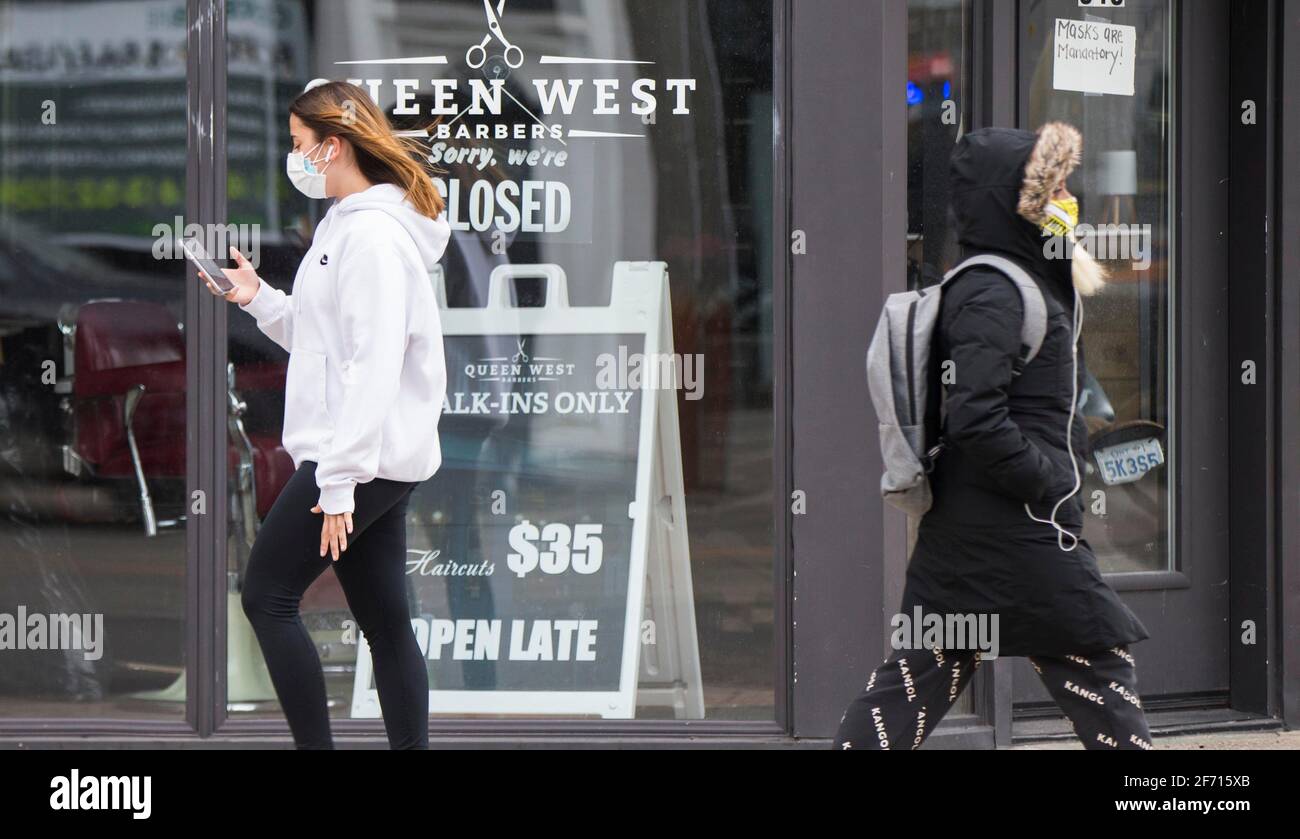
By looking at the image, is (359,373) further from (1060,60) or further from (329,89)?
(1060,60)

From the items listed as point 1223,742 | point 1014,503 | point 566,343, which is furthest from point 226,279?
point 1223,742

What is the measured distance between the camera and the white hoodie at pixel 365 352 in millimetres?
3322

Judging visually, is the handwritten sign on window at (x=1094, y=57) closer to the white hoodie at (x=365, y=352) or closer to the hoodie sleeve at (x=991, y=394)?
the hoodie sleeve at (x=991, y=394)

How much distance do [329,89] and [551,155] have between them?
147 cm

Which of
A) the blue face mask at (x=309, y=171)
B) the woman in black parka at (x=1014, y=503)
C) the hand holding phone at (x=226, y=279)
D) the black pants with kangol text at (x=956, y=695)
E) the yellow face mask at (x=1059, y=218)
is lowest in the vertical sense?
the black pants with kangol text at (x=956, y=695)

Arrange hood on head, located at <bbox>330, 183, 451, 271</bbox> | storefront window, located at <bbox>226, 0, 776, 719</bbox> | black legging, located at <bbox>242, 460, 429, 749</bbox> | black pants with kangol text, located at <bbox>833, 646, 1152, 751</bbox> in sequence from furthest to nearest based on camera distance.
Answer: storefront window, located at <bbox>226, 0, 776, 719</bbox>
hood on head, located at <bbox>330, 183, 451, 271</bbox>
black legging, located at <bbox>242, 460, 429, 749</bbox>
black pants with kangol text, located at <bbox>833, 646, 1152, 751</bbox>

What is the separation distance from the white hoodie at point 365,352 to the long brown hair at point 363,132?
1.5 inches

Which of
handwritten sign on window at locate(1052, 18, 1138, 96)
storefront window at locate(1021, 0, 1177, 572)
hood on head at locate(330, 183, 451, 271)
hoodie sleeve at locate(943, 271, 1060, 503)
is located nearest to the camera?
hoodie sleeve at locate(943, 271, 1060, 503)

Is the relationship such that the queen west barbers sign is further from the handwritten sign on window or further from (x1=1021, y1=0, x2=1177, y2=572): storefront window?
(x1=1021, y1=0, x2=1177, y2=572): storefront window

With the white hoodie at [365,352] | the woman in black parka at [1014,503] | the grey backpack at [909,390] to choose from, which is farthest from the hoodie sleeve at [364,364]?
the woman in black parka at [1014,503]

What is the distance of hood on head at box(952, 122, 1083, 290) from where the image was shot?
3.34 m

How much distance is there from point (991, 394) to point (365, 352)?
4.74 ft

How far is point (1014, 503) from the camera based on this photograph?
3.33 metres

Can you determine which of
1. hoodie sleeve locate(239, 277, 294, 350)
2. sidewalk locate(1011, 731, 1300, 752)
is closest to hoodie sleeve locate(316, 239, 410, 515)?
hoodie sleeve locate(239, 277, 294, 350)
